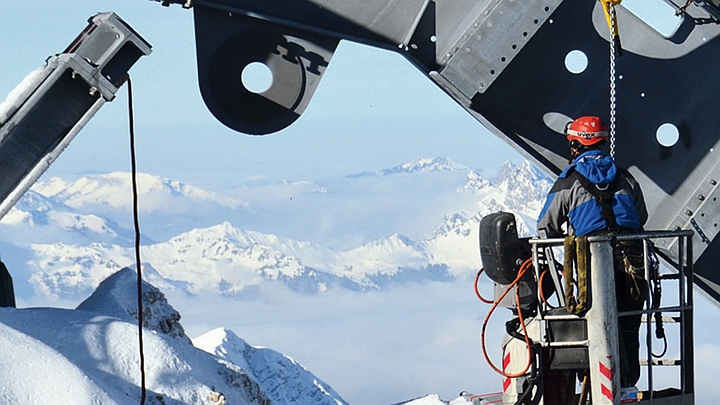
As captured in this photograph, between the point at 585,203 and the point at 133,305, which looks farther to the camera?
the point at 133,305

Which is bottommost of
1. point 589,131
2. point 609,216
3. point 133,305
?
point 133,305

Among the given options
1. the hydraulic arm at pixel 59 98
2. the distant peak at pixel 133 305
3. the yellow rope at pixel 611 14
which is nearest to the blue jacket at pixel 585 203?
the yellow rope at pixel 611 14

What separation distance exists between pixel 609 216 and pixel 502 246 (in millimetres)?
579

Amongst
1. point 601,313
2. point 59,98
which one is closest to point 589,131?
point 601,313

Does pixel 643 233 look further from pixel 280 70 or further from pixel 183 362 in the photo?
pixel 183 362

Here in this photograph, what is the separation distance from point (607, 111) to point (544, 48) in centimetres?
65

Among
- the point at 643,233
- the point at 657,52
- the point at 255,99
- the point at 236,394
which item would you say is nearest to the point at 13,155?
the point at 255,99

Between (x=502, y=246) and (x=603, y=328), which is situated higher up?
(x=502, y=246)

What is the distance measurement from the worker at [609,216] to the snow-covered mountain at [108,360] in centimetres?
312

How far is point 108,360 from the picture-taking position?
7.59 meters

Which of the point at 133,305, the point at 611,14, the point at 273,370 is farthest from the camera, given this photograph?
the point at 273,370

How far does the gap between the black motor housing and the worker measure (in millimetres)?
158

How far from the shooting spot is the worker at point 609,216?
561 cm

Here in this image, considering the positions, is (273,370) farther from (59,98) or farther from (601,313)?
(601,313)
